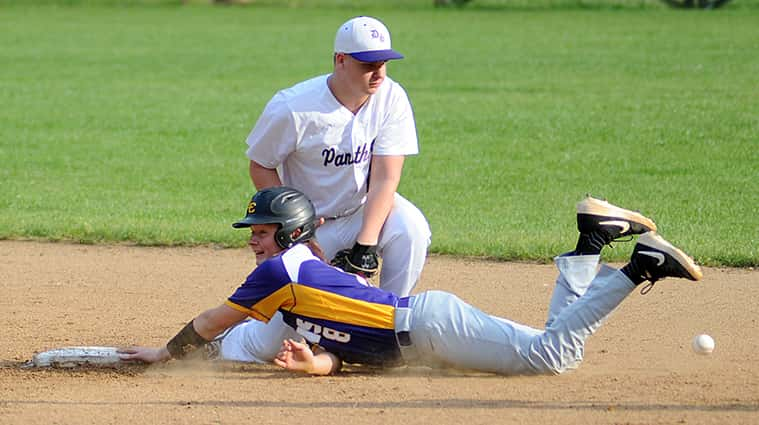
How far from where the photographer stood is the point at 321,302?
546cm

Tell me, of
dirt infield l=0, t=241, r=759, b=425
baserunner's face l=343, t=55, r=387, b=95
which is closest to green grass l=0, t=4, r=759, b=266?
dirt infield l=0, t=241, r=759, b=425

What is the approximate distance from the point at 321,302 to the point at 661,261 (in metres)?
1.53

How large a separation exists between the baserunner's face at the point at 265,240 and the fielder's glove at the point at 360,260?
1.78ft

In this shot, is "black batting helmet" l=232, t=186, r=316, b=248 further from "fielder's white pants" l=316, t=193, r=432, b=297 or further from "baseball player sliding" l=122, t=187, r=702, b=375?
"fielder's white pants" l=316, t=193, r=432, b=297

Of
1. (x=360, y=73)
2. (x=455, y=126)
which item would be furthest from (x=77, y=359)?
(x=455, y=126)

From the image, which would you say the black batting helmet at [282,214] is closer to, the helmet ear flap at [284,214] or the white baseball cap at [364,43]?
the helmet ear flap at [284,214]

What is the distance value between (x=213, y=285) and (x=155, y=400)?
2.61 metres

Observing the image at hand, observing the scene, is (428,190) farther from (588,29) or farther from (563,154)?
(588,29)

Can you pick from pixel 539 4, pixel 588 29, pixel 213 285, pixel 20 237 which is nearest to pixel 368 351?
pixel 213 285

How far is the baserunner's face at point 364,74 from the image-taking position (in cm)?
609

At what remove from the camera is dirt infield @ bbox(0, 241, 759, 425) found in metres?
5.04

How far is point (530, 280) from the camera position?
796cm

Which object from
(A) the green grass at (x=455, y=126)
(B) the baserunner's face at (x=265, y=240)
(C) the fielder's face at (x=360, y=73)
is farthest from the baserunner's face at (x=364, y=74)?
(A) the green grass at (x=455, y=126)

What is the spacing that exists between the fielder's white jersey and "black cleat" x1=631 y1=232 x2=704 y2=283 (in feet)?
5.46
